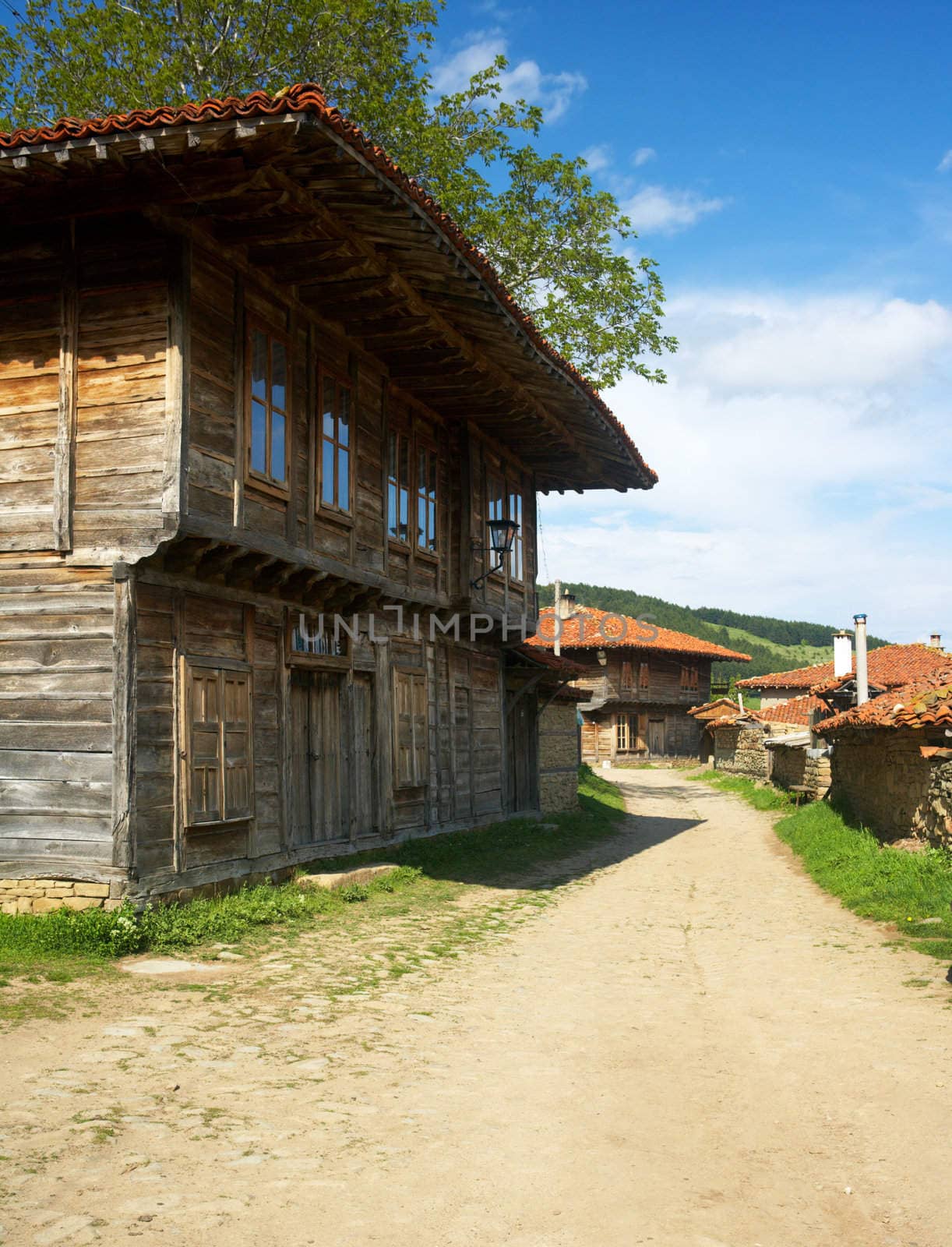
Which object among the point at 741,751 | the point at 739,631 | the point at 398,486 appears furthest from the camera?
the point at 739,631

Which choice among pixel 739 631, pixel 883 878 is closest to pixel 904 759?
pixel 883 878

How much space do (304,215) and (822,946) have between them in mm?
7674

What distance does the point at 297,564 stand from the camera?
1020cm

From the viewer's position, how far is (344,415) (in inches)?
467

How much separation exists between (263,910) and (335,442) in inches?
200

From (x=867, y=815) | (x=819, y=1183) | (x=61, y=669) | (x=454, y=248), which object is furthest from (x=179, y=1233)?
(x=867, y=815)

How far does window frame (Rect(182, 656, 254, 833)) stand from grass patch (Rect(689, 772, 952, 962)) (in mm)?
5983

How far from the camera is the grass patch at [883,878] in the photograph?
9359 millimetres

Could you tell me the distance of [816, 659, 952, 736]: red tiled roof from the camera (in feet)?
37.4

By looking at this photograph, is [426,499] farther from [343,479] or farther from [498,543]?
[343,479]

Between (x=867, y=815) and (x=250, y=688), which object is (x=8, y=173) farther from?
(x=867, y=815)

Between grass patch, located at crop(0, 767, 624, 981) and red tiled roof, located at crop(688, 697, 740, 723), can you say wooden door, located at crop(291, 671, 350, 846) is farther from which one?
red tiled roof, located at crop(688, 697, 740, 723)

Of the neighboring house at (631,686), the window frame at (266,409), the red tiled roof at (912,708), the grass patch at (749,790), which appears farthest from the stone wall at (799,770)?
the window frame at (266,409)

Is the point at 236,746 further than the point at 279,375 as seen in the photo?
No
